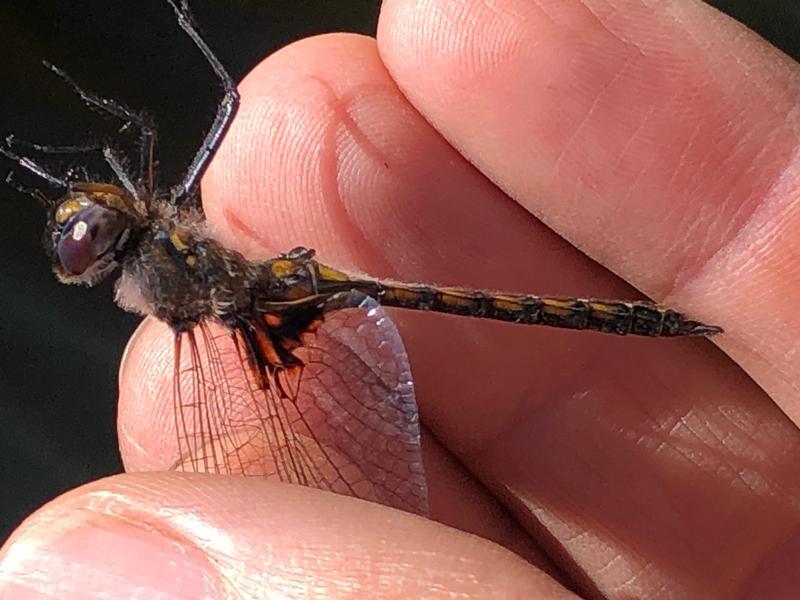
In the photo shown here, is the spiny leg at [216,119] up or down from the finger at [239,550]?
up

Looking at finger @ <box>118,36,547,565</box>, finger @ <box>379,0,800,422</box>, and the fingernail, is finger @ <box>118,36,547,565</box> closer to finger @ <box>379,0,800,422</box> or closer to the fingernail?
finger @ <box>379,0,800,422</box>

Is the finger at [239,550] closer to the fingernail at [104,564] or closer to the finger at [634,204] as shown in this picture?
the fingernail at [104,564]

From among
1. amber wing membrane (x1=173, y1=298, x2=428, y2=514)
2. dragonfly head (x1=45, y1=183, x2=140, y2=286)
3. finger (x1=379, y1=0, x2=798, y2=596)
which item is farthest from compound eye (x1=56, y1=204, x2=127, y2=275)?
finger (x1=379, y1=0, x2=798, y2=596)

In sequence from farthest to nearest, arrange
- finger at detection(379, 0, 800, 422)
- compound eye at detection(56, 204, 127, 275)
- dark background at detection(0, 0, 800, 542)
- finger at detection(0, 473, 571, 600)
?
dark background at detection(0, 0, 800, 542), finger at detection(379, 0, 800, 422), compound eye at detection(56, 204, 127, 275), finger at detection(0, 473, 571, 600)

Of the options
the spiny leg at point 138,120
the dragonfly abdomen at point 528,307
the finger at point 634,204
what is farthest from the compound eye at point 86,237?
the finger at point 634,204

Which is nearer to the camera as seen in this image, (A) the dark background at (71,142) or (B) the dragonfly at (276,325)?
(B) the dragonfly at (276,325)

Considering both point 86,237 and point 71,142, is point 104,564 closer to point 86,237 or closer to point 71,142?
point 86,237

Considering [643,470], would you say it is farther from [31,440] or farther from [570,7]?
[31,440]
